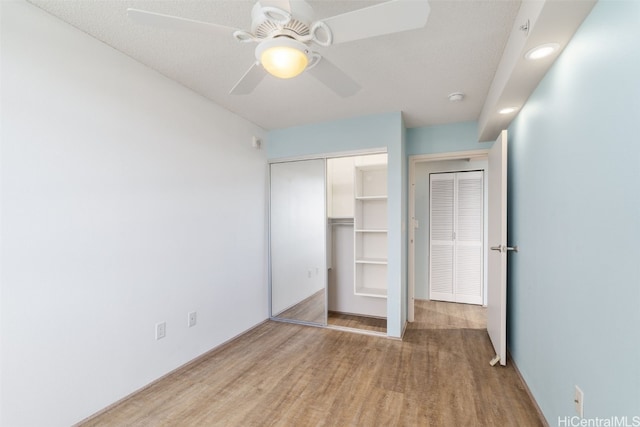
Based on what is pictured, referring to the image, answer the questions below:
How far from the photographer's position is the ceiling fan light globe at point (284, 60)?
1.25 metres

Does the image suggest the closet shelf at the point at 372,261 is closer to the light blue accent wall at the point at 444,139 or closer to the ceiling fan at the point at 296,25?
the light blue accent wall at the point at 444,139

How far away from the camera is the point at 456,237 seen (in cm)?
429

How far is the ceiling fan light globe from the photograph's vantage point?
125cm

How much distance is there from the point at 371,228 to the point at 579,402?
2.55 meters

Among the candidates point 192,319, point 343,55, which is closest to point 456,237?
point 343,55

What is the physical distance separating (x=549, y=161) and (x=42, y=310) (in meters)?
3.03

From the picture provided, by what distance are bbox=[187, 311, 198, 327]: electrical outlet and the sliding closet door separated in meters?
1.19

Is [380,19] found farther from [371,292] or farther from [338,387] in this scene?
[371,292]

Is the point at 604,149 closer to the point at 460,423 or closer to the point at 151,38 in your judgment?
the point at 460,423

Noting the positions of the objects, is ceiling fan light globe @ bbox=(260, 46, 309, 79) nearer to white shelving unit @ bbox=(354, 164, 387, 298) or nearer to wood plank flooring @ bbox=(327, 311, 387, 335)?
white shelving unit @ bbox=(354, 164, 387, 298)

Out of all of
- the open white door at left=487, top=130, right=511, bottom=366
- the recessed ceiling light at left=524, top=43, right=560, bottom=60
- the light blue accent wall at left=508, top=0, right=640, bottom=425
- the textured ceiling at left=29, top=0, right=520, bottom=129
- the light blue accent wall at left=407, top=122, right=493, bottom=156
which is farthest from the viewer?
the light blue accent wall at left=407, top=122, right=493, bottom=156

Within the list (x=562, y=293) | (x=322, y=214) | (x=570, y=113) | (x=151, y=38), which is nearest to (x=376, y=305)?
(x=322, y=214)

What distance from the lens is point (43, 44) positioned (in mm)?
1604

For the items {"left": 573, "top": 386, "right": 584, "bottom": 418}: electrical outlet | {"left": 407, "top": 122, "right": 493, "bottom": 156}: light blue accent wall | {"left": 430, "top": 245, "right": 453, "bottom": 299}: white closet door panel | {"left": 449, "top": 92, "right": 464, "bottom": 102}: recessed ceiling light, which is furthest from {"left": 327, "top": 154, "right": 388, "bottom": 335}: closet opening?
{"left": 573, "top": 386, "right": 584, "bottom": 418}: electrical outlet
